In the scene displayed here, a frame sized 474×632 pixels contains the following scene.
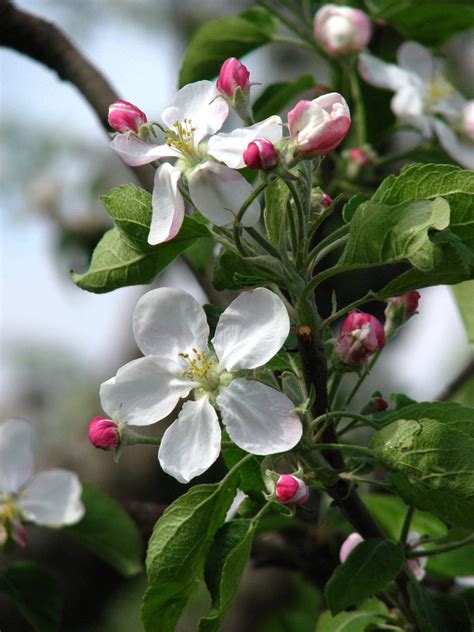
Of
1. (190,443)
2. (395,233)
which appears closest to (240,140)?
(395,233)

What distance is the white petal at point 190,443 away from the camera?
81cm

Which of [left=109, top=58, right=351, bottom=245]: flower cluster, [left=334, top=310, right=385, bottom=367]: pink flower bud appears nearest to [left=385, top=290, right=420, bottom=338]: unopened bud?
[left=334, top=310, right=385, bottom=367]: pink flower bud

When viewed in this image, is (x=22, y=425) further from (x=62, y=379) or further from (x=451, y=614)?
(x=62, y=379)

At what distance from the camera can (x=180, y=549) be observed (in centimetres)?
82

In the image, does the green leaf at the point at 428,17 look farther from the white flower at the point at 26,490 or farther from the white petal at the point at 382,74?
the white flower at the point at 26,490

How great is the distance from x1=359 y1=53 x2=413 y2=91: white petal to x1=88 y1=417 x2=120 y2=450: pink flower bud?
886mm

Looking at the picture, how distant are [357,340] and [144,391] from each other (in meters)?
0.20

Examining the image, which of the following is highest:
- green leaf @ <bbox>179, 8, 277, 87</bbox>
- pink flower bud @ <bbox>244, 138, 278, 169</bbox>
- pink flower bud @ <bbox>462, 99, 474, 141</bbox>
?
pink flower bud @ <bbox>244, 138, 278, 169</bbox>

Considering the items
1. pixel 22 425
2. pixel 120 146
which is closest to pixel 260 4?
pixel 22 425

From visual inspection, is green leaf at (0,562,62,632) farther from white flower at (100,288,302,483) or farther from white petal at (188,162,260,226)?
white petal at (188,162,260,226)

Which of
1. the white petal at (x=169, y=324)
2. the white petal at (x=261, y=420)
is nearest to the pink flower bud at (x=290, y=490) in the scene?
the white petal at (x=261, y=420)

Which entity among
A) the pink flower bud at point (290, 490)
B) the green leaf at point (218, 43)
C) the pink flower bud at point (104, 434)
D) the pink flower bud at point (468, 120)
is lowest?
the pink flower bud at point (468, 120)

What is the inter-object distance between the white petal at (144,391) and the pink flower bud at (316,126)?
0.76ft

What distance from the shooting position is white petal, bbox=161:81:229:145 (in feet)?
2.83
